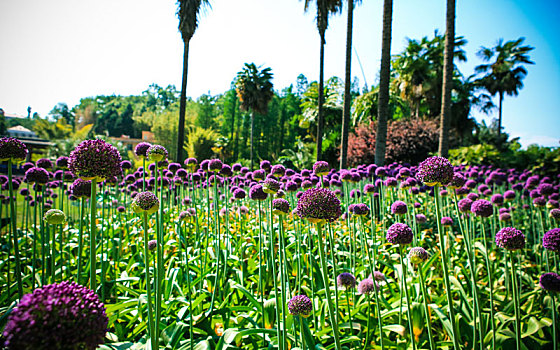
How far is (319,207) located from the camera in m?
1.43

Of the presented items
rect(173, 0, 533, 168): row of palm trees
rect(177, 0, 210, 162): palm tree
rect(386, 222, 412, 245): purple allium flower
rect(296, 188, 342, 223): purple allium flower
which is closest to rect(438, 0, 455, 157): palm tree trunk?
rect(173, 0, 533, 168): row of palm trees

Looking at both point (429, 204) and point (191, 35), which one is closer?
point (429, 204)

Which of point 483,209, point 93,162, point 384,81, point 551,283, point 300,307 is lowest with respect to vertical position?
point 300,307

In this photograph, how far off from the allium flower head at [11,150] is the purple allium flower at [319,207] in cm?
213

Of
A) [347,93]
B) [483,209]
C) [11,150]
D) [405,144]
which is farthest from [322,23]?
[11,150]

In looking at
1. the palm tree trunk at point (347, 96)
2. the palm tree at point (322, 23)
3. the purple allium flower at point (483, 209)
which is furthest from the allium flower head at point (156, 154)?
the palm tree at point (322, 23)

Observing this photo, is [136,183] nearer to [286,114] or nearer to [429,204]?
[429,204]

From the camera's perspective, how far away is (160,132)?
38906 millimetres

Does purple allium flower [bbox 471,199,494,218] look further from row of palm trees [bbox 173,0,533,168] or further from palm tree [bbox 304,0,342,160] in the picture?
palm tree [bbox 304,0,342,160]

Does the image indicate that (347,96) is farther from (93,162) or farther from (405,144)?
(93,162)

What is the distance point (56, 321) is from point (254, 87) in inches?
1142

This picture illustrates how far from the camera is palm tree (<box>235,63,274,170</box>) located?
2775 centimetres

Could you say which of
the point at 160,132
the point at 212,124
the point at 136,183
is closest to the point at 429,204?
the point at 136,183

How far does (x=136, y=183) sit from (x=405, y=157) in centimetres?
1283
